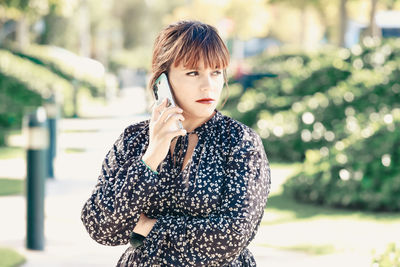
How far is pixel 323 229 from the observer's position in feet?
23.1

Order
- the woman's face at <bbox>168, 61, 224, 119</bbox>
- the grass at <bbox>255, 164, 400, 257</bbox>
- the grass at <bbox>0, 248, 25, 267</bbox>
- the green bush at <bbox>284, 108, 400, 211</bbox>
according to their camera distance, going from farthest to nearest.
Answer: the green bush at <bbox>284, 108, 400, 211</bbox>, the grass at <bbox>255, 164, 400, 257</bbox>, the grass at <bbox>0, 248, 25, 267</bbox>, the woman's face at <bbox>168, 61, 224, 119</bbox>

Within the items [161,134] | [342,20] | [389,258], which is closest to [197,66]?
[161,134]

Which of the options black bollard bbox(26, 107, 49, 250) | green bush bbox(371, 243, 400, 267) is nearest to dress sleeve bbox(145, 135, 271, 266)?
green bush bbox(371, 243, 400, 267)

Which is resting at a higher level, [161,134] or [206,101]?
[206,101]

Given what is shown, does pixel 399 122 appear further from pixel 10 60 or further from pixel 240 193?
pixel 10 60

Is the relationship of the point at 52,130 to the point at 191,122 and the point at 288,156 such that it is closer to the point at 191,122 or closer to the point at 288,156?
the point at 288,156

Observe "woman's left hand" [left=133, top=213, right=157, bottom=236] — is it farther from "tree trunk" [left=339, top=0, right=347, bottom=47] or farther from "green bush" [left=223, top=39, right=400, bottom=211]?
"tree trunk" [left=339, top=0, right=347, bottom=47]

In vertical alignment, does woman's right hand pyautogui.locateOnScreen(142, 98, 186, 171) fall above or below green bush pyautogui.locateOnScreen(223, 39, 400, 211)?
above

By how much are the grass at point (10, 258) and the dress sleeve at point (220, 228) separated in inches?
142

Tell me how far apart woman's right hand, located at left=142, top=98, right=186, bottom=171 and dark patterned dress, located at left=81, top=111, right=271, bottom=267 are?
0.13 feet

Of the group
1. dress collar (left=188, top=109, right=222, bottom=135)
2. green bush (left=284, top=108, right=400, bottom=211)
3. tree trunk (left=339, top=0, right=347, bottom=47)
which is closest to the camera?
dress collar (left=188, top=109, right=222, bottom=135)

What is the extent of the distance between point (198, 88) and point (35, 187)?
13.9 ft

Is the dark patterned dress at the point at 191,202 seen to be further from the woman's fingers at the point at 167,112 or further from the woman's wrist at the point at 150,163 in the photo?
the woman's fingers at the point at 167,112

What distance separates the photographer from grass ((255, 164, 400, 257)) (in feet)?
21.2
